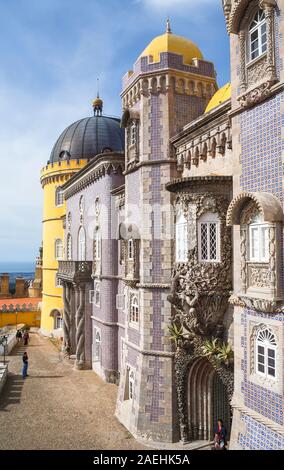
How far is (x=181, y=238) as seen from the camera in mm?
14023

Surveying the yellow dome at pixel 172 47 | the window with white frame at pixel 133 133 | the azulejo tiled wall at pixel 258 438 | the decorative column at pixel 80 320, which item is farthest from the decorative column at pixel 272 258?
the decorative column at pixel 80 320

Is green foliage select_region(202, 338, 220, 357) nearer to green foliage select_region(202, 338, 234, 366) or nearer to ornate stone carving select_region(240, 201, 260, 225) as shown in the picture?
green foliage select_region(202, 338, 234, 366)

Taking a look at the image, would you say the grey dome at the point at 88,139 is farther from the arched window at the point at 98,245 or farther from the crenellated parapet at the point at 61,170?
the arched window at the point at 98,245

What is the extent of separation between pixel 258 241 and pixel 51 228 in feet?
99.2

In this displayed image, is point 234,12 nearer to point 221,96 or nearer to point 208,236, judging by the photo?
point 221,96

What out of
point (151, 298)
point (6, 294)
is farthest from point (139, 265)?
point (6, 294)

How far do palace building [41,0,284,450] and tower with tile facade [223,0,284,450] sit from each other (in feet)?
A: 0.11

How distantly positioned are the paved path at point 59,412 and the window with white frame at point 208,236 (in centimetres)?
775

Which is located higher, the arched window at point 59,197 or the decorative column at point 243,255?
the arched window at point 59,197

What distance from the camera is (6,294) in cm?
5394

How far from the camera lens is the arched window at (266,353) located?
9555mm

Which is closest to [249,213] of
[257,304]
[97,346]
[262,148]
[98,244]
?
[262,148]

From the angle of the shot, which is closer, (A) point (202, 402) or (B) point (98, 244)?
(A) point (202, 402)
